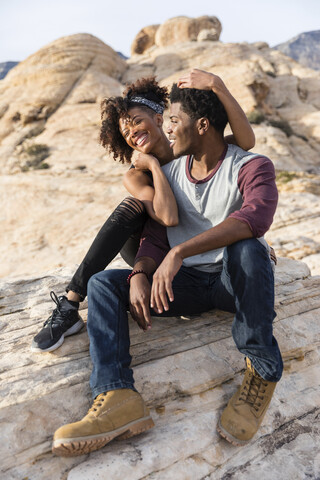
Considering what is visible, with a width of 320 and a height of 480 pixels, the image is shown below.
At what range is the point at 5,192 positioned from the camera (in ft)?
41.0

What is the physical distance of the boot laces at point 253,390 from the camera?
7.60 ft

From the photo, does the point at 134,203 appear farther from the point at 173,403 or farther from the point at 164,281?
the point at 173,403

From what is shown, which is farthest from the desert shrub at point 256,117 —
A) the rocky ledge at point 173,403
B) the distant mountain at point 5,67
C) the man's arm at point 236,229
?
the distant mountain at point 5,67

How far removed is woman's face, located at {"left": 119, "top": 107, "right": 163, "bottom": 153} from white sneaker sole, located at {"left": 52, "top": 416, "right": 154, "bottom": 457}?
2071 millimetres

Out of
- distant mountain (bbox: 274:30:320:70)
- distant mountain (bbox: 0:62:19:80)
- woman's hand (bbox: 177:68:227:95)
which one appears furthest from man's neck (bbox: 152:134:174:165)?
distant mountain (bbox: 274:30:320:70)

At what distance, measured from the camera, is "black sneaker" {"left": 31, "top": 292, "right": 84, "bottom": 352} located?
2.71 m

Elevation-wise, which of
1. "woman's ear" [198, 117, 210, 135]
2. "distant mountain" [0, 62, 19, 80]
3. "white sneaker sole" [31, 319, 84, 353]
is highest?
"woman's ear" [198, 117, 210, 135]

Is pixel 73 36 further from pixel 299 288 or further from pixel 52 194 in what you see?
pixel 299 288

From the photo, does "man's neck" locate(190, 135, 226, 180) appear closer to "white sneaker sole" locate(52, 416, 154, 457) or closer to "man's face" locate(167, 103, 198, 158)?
"man's face" locate(167, 103, 198, 158)

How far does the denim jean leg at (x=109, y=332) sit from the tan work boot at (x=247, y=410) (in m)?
0.60

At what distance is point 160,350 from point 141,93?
2.18m

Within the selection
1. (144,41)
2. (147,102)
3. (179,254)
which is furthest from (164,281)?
(144,41)

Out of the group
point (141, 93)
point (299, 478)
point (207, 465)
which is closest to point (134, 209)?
point (141, 93)

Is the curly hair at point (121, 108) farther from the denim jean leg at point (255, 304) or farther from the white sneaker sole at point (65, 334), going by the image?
the denim jean leg at point (255, 304)
